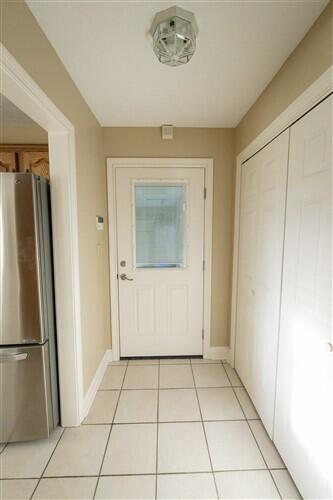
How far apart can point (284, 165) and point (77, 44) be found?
4.41 ft

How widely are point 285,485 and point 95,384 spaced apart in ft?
4.84

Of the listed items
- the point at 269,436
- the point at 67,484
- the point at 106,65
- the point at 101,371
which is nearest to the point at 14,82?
the point at 106,65

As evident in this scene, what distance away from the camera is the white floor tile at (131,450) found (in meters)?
1.36

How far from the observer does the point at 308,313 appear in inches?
45.8

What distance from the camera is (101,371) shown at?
220 cm

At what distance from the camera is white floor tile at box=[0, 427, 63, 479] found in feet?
4.41

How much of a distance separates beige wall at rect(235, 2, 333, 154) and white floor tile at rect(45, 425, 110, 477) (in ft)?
7.91

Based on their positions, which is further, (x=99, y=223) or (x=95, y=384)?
(x=99, y=223)

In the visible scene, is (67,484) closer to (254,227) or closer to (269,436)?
(269,436)

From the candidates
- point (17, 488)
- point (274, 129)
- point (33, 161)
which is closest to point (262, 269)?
point (274, 129)

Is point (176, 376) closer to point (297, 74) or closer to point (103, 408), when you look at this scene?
point (103, 408)

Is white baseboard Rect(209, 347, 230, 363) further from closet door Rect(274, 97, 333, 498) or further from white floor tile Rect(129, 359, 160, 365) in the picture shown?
closet door Rect(274, 97, 333, 498)

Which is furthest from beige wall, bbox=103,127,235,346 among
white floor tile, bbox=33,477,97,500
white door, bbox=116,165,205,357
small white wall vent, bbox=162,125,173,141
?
white floor tile, bbox=33,477,97,500

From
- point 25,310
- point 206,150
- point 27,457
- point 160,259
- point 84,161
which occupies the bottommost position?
point 27,457
